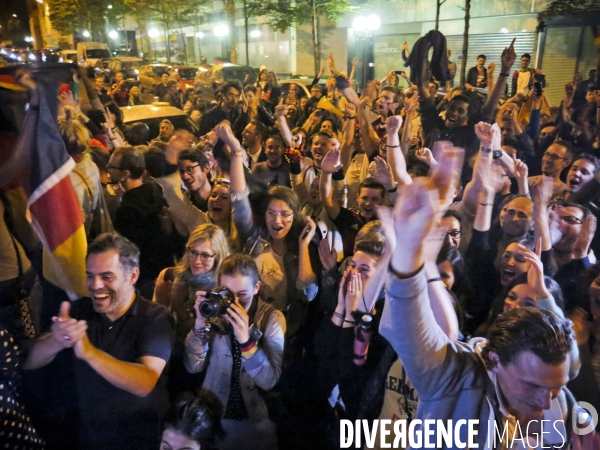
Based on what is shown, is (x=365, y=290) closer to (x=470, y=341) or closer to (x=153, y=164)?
(x=470, y=341)

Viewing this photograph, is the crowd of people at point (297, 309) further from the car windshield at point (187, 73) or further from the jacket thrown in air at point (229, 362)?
the car windshield at point (187, 73)

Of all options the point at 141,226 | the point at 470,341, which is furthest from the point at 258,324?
the point at 141,226

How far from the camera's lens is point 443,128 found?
18.4ft

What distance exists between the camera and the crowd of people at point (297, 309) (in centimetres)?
177

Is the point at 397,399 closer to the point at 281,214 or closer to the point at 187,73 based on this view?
the point at 281,214

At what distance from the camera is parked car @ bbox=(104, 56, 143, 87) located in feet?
56.5

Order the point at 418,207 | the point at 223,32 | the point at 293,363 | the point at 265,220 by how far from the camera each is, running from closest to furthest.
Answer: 1. the point at 418,207
2. the point at 293,363
3. the point at 265,220
4. the point at 223,32

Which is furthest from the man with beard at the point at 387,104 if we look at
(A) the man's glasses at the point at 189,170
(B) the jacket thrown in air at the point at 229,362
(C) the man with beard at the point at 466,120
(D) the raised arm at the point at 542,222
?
(B) the jacket thrown in air at the point at 229,362

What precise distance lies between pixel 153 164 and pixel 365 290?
2.78 metres

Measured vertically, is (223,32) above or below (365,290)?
above

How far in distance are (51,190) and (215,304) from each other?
1102 millimetres

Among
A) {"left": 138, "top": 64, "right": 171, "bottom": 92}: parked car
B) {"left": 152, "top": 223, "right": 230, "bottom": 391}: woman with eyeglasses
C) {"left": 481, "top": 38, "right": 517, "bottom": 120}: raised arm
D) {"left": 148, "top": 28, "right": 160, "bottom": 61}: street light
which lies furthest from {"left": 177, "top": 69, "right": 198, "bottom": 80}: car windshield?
{"left": 148, "top": 28, "right": 160, "bottom": 61}: street light

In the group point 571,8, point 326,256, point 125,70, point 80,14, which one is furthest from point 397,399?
point 80,14

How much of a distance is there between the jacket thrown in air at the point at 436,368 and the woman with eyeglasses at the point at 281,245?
1489mm
